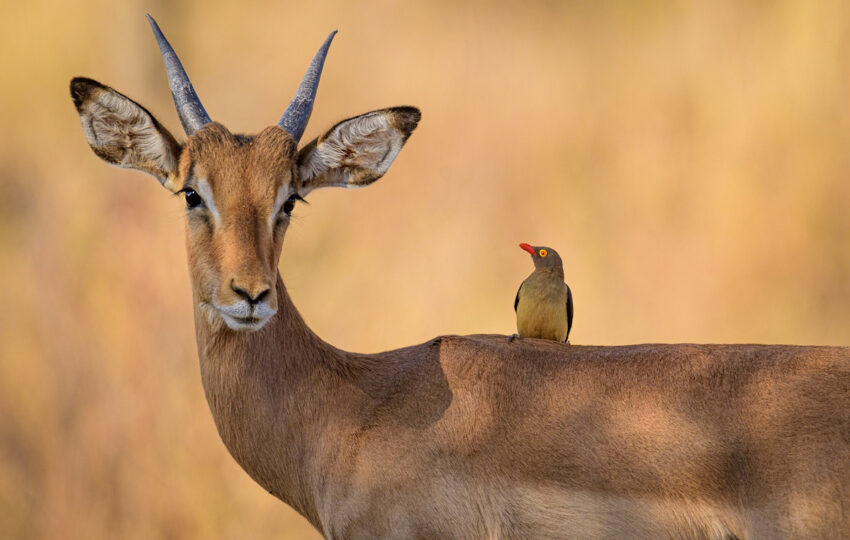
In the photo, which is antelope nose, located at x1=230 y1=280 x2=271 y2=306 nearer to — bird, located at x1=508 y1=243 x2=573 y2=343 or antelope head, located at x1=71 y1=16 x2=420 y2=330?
antelope head, located at x1=71 y1=16 x2=420 y2=330

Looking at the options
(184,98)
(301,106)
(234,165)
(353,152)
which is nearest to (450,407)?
(353,152)

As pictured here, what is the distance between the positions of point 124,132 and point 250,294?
1.33m

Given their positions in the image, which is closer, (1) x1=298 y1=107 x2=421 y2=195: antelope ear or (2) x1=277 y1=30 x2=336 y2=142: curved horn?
(1) x1=298 y1=107 x2=421 y2=195: antelope ear

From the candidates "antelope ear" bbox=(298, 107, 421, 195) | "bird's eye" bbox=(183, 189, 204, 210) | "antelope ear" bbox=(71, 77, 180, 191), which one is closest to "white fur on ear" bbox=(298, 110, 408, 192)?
"antelope ear" bbox=(298, 107, 421, 195)

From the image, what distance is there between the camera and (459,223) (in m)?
10.8

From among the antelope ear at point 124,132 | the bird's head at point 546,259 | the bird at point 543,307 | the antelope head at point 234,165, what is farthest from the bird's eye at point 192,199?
the bird's head at point 546,259

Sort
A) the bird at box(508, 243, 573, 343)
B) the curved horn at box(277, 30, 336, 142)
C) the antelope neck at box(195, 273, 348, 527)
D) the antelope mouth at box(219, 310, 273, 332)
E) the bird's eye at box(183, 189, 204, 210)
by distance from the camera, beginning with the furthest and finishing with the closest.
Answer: the bird at box(508, 243, 573, 343) < the curved horn at box(277, 30, 336, 142) < the antelope neck at box(195, 273, 348, 527) < the bird's eye at box(183, 189, 204, 210) < the antelope mouth at box(219, 310, 273, 332)

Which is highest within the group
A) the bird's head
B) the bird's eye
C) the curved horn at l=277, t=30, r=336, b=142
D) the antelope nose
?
the curved horn at l=277, t=30, r=336, b=142

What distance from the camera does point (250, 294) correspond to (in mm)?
5066

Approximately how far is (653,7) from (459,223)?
129 inches

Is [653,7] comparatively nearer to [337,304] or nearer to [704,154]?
[704,154]

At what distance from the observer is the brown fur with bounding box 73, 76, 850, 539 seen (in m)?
4.97

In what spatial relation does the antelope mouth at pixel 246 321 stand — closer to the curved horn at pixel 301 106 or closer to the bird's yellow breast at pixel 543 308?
the curved horn at pixel 301 106

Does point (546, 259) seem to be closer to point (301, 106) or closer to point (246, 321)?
point (301, 106)
